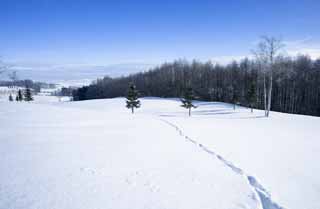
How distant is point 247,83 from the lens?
50.2 m

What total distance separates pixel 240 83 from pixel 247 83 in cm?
232

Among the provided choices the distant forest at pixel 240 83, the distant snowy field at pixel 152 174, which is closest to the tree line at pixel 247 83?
the distant forest at pixel 240 83

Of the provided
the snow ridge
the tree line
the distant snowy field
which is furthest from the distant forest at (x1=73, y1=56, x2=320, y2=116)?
the snow ridge

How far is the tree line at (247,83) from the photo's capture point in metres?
31.8

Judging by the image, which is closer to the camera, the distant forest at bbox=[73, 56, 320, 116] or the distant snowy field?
the distant snowy field

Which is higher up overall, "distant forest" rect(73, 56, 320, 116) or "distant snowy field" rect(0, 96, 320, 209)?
"distant forest" rect(73, 56, 320, 116)

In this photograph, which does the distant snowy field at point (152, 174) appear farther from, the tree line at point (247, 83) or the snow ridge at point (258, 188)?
the tree line at point (247, 83)

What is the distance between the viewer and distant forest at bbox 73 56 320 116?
128 ft

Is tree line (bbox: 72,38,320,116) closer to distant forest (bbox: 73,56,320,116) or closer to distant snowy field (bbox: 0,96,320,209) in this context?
distant forest (bbox: 73,56,320,116)

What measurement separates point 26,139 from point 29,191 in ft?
17.2

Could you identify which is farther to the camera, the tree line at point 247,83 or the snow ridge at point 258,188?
the tree line at point 247,83

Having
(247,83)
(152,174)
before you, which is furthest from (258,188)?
(247,83)

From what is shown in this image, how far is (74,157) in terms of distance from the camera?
6203 millimetres

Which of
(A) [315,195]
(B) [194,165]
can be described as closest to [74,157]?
(B) [194,165]
